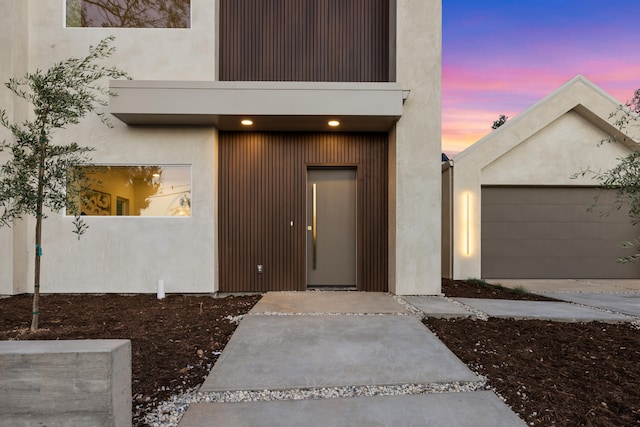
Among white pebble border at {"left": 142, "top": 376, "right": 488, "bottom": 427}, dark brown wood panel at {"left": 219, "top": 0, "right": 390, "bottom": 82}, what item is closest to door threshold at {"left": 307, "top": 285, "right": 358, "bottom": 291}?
white pebble border at {"left": 142, "top": 376, "right": 488, "bottom": 427}

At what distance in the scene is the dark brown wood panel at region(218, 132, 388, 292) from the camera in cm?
645

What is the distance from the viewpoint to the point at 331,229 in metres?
6.62

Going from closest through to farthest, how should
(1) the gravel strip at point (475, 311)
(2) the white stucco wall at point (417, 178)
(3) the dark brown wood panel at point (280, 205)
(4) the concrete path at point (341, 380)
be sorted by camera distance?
(4) the concrete path at point (341, 380) < (1) the gravel strip at point (475, 311) < (2) the white stucco wall at point (417, 178) < (3) the dark brown wood panel at point (280, 205)

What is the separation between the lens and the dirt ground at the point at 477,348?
255cm

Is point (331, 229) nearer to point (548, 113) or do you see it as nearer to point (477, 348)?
point (477, 348)

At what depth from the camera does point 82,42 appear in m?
6.12

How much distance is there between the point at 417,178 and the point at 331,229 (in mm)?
1849

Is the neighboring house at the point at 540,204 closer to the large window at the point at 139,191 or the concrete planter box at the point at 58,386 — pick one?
the large window at the point at 139,191

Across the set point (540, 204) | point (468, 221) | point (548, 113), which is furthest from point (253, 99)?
point (540, 204)

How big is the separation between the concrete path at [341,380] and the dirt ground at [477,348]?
0.81 ft

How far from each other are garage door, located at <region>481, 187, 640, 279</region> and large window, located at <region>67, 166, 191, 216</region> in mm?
6848

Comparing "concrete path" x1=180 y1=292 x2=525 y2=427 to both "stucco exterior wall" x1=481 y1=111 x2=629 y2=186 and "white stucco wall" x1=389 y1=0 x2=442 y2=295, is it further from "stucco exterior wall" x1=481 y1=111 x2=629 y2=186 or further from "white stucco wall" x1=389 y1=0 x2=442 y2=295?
"stucco exterior wall" x1=481 y1=111 x2=629 y2=186

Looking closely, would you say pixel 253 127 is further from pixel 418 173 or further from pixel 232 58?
pixel 418 173

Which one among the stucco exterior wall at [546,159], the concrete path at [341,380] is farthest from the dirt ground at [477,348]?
the stucco exterior wall at [546,159]
